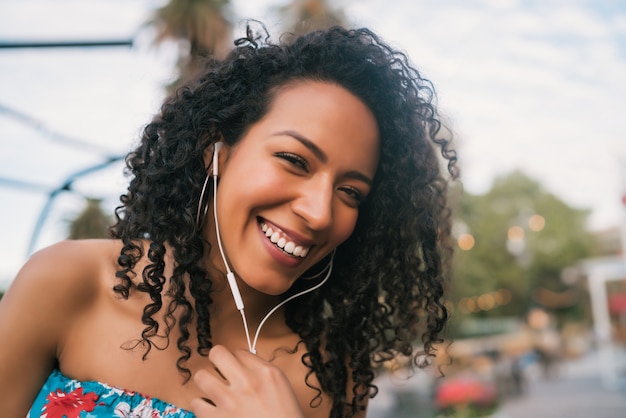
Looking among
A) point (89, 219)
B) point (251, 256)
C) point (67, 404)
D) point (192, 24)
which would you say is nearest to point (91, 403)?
point (67, 404)

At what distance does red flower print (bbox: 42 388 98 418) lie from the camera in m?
1.79

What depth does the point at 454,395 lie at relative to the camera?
473 inches

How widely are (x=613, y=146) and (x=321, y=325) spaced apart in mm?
17974

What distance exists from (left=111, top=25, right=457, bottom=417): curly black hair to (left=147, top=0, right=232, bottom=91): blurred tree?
30.3ft

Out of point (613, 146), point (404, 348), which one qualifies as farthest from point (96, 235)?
point (613, 146)

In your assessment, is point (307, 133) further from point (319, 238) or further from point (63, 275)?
point (63, 275)

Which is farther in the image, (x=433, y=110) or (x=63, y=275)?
(x=433, y=110)

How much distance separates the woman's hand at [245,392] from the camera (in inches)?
61.6

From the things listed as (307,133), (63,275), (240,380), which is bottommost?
(240,380)

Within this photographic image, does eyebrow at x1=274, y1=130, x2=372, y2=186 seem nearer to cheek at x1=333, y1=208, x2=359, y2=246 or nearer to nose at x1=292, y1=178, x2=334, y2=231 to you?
nose at x1=292, y1=178, x2=334, y2=231

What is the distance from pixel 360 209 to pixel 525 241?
4391 cm

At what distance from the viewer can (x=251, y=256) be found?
1.77m

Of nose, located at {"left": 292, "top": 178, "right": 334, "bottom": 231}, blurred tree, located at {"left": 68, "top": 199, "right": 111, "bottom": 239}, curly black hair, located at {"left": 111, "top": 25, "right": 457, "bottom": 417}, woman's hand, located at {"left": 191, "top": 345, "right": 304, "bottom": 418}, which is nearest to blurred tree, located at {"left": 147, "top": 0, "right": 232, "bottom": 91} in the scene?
blurred tree, located at {"left": 68, "top": 199, "right": 111, "bottom": 239}

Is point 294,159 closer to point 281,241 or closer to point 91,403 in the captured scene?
point 281,241
